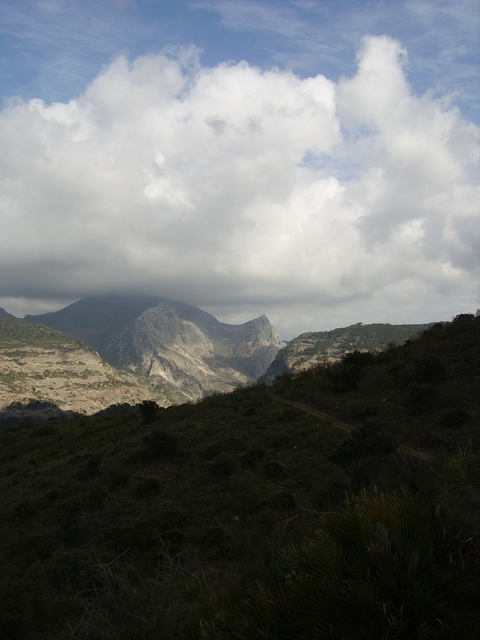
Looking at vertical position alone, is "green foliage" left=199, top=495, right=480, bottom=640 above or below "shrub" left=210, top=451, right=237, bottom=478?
above

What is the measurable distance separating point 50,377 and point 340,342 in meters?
86.7

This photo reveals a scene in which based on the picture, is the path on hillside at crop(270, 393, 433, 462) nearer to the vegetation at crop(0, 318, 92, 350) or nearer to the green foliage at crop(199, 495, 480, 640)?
the green foliage at crop(199, 495, 480, 640)

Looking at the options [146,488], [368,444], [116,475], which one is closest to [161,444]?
[116,475]

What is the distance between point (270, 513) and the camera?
1284 centimetres

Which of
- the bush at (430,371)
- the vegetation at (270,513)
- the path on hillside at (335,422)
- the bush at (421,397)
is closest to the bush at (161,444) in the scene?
the vegetation at (270,513)

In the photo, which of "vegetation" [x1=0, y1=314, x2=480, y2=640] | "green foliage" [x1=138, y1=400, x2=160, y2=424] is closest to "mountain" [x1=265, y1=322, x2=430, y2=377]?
"green foliage" [x1=138, y1=400, x2=160, y2=424]

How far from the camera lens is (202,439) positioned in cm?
2217

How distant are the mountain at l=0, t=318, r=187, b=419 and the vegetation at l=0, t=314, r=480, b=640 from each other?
63622 millimetres

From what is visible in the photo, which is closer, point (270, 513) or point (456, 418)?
point (270, 513)

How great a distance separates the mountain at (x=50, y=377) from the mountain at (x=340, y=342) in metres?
41.4

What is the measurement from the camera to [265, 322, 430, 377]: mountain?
9447cm

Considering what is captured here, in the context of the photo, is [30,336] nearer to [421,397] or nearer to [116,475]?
[116,475]

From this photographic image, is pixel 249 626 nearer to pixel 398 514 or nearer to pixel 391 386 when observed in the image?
pixel 398 514

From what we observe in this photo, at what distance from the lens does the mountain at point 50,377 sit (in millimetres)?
95156
